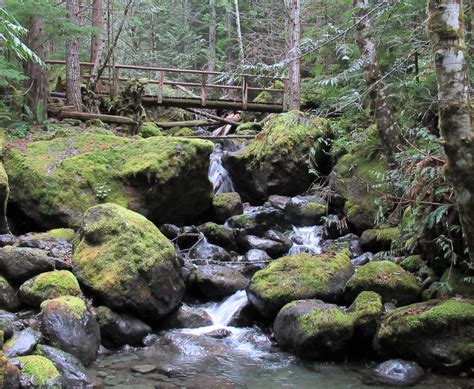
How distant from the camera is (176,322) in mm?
7613

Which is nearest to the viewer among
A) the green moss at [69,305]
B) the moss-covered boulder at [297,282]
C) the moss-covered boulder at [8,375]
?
the moss-covered boulder at [8,375]

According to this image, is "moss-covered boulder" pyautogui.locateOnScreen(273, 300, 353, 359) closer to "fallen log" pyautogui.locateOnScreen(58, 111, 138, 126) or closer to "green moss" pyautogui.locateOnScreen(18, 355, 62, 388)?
"green moss" pyautogui.locateOnScreen(18, 355, 62, 388)

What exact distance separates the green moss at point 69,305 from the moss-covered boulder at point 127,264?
0.65 meters

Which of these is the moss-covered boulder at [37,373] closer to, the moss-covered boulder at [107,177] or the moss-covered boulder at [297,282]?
the moss-covered boulder at [297,282]

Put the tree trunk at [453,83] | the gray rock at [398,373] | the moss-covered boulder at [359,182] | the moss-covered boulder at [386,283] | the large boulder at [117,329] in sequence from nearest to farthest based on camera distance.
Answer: the tree trunk at [453,83] < the gray rock at [398,373] < the large boulder at [117,329] < the moss-covered boulder at [386,283] < the moss-covered boulder at [359,182]

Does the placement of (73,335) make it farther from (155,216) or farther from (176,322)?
(155,216)

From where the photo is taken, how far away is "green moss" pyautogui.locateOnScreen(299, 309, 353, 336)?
630cm

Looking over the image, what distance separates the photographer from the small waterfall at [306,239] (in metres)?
10.3

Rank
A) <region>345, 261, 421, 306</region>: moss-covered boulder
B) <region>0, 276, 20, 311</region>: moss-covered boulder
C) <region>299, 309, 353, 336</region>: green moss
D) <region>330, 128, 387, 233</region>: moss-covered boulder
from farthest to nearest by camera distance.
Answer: <region>330, 128, 387, 233</region>: moss-covered boulder < <region>345, 261, 421, 306</region>: moss-covered boulder < <region>0, 276, 20, 311</region>: moss-covered boulder < <region>299, 309, 353, 336</region>: green moss

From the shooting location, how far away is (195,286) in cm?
850

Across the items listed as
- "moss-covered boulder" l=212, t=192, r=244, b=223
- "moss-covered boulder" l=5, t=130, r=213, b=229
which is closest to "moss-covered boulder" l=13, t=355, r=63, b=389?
"moss-covered boulder" l=5, t=130, r=213, b=229

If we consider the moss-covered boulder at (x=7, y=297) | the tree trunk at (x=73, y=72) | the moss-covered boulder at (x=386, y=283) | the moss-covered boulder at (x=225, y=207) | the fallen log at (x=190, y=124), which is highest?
the tree trunk at (x=73, y=72)

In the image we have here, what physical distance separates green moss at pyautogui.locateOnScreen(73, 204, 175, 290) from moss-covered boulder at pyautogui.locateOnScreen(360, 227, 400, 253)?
4013 mm

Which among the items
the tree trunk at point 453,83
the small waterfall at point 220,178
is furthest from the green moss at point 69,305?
the small waterfall at point 220,178
